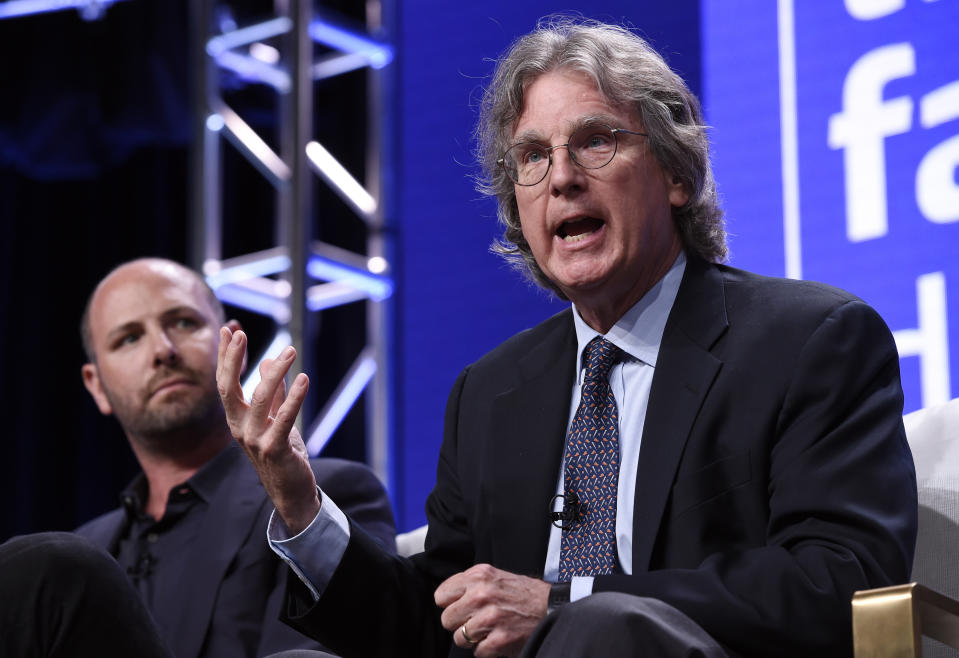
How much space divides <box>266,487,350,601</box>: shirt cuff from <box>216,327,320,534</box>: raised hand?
0.01 m

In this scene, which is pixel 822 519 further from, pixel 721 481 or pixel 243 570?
pixel 243 570

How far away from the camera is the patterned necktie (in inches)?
60.4

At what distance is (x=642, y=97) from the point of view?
5.77 ft

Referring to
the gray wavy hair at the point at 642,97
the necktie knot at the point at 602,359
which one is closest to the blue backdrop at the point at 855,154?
the gray wavy hair at the point at 642,97

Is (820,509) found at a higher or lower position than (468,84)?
lower

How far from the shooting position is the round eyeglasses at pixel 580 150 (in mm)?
1719

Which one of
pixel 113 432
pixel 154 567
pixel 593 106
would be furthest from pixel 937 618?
pixel 113 432

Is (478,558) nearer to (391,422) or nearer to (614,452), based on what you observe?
(614,452)

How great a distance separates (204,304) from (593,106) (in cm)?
119

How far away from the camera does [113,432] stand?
5449 mm

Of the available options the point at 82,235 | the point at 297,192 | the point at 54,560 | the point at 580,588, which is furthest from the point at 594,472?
the point at 82,235

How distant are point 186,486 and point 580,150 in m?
1.12

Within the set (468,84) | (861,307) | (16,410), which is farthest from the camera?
(16,410)

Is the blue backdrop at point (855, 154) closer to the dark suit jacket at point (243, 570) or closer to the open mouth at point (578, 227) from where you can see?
the open mouth at point (578, 227)
